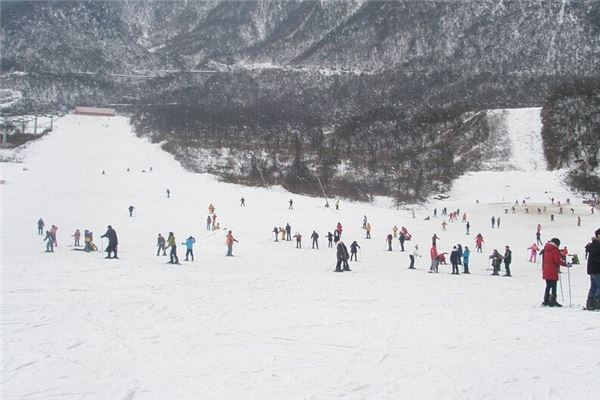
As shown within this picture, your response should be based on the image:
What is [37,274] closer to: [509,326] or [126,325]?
[126,325]

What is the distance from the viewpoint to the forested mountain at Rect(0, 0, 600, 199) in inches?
3024

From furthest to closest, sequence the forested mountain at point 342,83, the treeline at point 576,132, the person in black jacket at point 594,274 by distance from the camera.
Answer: the forested mountain at point 342,83 < the treeline at point 576,132 < the person in black jacket at point 594,274

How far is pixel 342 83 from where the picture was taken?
497ft

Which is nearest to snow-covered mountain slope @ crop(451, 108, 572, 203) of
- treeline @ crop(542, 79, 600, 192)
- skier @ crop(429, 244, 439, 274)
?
treeline @ crop(542, 79, 600, 192)

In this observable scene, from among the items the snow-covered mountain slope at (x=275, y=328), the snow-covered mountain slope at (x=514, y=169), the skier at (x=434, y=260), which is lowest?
the snow-covered mountain slope at (x=275, y=328)

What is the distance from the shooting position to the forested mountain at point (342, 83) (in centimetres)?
7681

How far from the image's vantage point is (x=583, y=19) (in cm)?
15125

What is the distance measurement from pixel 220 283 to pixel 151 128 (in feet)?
276

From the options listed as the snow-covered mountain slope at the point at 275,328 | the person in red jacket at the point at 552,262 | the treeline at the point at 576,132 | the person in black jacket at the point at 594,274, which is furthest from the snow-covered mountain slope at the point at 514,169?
the person in black jacket at the point at 594,274

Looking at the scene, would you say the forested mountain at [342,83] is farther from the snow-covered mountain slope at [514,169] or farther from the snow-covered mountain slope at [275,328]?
the snow-covered mountain slope at [275,328]

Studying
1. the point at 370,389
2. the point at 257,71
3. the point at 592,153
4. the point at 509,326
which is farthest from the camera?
the point at 257,71

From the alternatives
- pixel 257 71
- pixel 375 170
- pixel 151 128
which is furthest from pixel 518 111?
pixel 257 71

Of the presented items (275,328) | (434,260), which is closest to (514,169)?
(434,260)

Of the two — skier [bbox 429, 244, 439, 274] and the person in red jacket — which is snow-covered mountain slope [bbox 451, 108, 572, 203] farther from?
the person in red jacket
